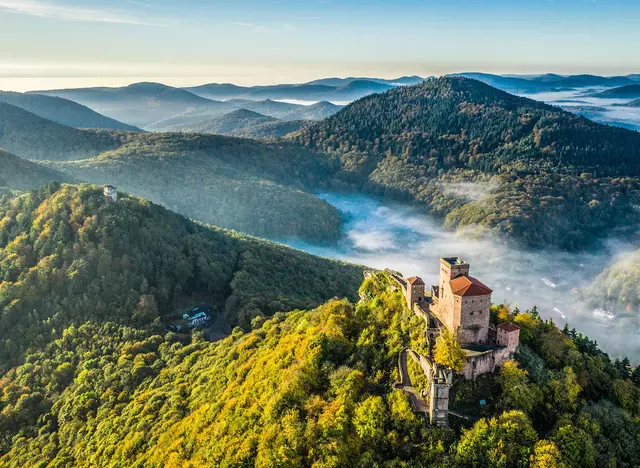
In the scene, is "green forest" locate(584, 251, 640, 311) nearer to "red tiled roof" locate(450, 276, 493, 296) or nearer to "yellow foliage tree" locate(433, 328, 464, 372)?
"red tiled roof" locate(450, 276, 493, 296)

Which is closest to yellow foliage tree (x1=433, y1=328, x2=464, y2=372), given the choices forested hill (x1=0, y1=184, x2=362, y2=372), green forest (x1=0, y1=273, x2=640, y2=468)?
green forest (x1=0, y1=273, x2=640, y2=468)

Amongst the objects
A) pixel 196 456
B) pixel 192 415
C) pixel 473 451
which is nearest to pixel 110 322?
pixel 192 415

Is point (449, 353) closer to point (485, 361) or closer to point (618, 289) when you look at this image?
point (485, 361)

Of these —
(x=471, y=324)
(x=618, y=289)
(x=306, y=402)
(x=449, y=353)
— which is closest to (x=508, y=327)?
(x=471, y=324)

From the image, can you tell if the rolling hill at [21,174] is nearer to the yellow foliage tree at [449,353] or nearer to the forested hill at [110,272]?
the forested hill at [110,272]

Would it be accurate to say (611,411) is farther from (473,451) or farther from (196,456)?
(196,456)

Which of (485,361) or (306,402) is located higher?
(485,361)
